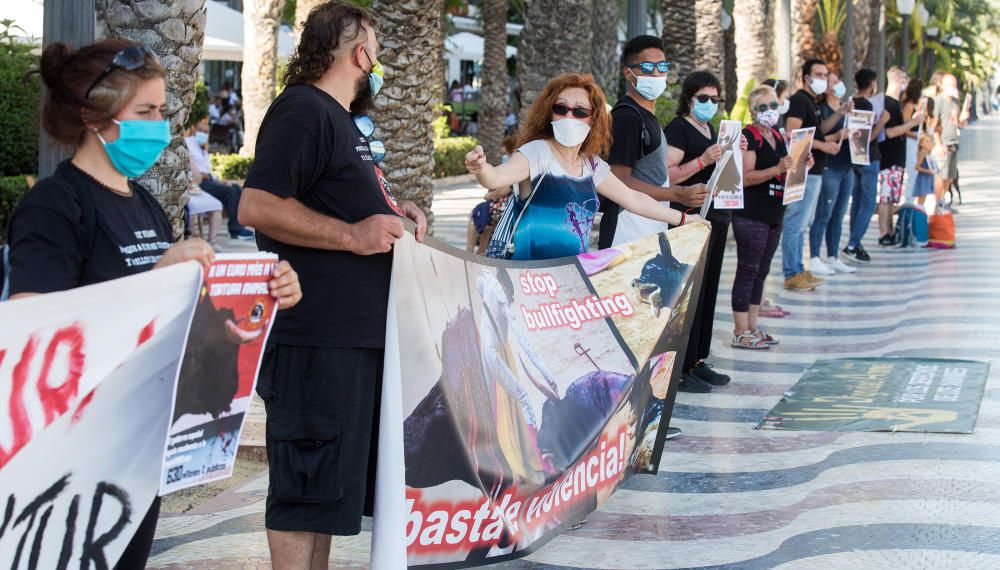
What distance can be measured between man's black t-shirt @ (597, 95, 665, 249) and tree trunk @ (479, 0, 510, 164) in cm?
1900

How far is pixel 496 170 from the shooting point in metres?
5.17

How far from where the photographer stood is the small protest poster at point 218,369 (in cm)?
303

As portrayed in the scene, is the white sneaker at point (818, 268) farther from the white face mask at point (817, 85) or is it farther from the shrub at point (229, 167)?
the shrub at point (229, 167)

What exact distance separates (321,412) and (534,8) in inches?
525

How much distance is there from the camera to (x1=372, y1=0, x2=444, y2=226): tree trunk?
1000cm

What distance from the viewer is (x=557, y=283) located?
4891 millimetres

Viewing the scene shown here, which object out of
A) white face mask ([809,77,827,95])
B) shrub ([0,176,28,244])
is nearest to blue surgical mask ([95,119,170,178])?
shrub ([0,176,28,244])

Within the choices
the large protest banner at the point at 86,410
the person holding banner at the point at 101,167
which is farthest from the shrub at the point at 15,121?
the large protest banner at the point at 86,410

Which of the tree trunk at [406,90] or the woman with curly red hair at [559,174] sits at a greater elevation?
the tree trunk at [406,90]

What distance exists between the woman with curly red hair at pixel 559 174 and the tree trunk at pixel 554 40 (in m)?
10.4

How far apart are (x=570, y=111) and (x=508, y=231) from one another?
56 centimetres

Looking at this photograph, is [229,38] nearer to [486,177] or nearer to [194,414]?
[486,177]

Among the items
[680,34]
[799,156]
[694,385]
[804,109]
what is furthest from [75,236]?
[680,34]

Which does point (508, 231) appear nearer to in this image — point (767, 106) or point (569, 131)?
point (569, 131)
